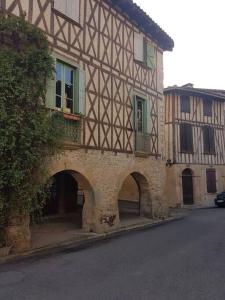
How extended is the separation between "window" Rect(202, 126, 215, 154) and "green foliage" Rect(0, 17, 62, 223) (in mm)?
14618

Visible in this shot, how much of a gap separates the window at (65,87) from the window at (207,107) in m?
13.6

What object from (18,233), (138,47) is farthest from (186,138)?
(18,233)

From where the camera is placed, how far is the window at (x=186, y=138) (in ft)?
63.5

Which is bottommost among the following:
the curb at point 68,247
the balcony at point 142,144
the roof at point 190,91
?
the curb at point 68,247

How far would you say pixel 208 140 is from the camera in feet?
67.6

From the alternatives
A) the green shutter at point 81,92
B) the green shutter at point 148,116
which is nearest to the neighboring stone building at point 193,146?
the green shutter at point 148,116

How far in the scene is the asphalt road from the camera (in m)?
4.57

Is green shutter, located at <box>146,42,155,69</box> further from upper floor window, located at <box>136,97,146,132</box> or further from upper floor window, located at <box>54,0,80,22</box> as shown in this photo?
upper floor window, located at <box>54,0,80,22</box>

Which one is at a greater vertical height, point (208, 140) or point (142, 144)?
point (208, 140)

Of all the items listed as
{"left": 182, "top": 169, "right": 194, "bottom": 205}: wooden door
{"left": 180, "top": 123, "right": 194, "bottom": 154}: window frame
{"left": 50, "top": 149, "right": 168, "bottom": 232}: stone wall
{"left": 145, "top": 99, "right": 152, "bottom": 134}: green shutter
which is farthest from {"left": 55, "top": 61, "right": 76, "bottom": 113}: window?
{"left": 182, "top": 169, "right": 194, "bottom": 205}: wooden door

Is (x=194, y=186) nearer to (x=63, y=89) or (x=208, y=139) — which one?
(x=208, y=139)

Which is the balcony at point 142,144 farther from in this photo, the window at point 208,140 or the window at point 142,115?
the window at point 208,140

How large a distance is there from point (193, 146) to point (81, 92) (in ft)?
40.0

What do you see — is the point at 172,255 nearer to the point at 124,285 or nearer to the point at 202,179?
the point at 124,285
